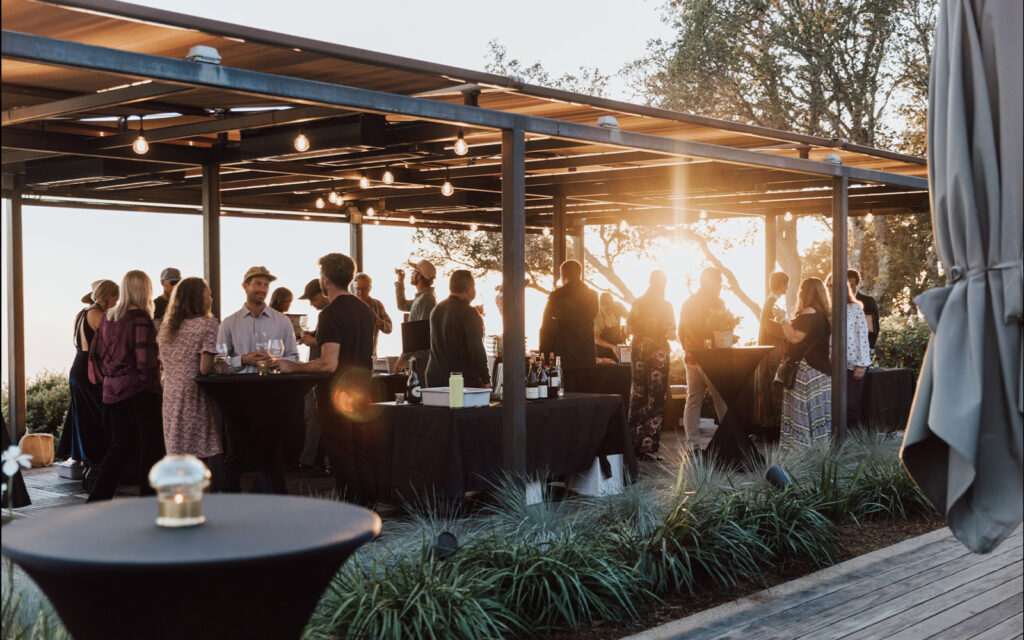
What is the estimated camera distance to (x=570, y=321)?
9.42 metres

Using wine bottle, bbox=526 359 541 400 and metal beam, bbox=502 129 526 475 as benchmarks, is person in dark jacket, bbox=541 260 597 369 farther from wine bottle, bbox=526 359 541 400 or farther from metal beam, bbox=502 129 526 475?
metal beam, bbox=502 129 526 475

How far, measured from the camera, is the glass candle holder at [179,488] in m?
2.51

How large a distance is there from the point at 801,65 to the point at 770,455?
16.4 meters

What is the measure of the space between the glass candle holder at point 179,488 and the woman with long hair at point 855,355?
26.2ft

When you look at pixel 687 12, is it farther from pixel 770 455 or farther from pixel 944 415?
pixel 944 415

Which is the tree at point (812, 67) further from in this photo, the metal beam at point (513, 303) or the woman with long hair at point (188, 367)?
the woman with long hair at point (188, 367)

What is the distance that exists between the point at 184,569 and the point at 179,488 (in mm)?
277

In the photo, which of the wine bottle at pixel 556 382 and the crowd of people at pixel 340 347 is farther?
the wine bottle at pixel 556 382

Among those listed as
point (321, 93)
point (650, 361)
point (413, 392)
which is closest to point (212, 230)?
point (413, 392)

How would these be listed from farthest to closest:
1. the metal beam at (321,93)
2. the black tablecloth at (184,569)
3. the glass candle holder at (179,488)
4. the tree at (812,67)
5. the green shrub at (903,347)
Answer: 1. the tree at (812,67)
2. the green shrub at (903,347)
3. the metal beam at (321,93)
4. the glass candle holder at (179,488)
5. the black tablecloth at (184,569)

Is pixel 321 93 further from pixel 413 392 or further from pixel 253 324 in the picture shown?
pixel 413 392

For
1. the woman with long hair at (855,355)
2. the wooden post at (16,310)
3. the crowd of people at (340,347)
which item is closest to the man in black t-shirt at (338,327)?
the crowd of people at (340,347)

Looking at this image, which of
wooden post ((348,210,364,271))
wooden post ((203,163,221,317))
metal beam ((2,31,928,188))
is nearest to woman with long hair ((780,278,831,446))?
metal beam ((2,31,928,188))

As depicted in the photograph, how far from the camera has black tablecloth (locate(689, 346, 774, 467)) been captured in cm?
881
